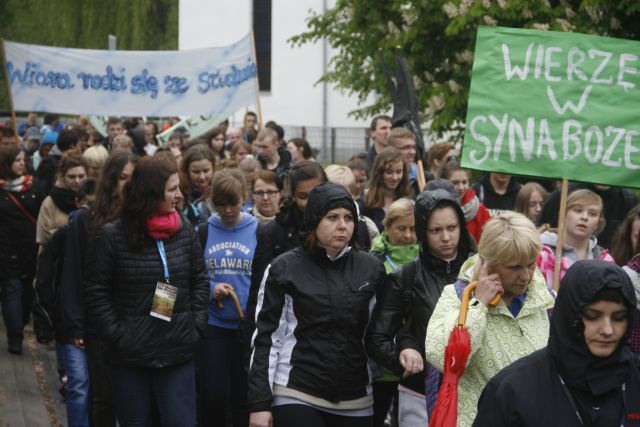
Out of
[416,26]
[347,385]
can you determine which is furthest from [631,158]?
[416,26]

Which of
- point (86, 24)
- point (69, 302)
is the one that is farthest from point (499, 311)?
point (86, 24)

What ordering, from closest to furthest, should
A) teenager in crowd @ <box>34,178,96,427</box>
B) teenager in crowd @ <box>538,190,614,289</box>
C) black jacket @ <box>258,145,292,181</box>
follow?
1. teenager in crowd @ <box>34,178,96,427</box>
2. teenager in crowd @ <box>538,190,614,289</box>
3. black jacket @ <box>258,145,292,181</box>

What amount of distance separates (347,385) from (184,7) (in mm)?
40250

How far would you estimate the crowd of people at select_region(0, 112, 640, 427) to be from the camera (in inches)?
142

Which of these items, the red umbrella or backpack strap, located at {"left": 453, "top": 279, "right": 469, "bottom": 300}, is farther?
backpack strap, located at {"left": 453, "top": 279, "right": 469, "bottom": 300}

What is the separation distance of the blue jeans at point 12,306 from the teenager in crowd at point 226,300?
3.86 m

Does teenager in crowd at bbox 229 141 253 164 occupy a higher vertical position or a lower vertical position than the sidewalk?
higher

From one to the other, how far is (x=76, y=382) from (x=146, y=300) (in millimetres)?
1464

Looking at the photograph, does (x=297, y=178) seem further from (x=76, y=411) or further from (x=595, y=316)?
(x=595, y=316)

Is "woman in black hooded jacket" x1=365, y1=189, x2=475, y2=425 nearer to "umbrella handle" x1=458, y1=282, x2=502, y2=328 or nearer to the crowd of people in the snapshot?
the crowd of people

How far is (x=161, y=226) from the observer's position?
6016 millimetres

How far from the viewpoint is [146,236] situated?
6051 mm

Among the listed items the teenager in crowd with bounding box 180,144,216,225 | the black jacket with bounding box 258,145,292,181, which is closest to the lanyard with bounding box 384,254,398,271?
the teenager in crowd with bounding box 180,144,216,225

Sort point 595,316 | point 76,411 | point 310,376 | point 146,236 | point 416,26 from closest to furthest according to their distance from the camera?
1. point 595,316
2. point 310,376
3. point 146,236
4. point 76,411
5. point 416,26
